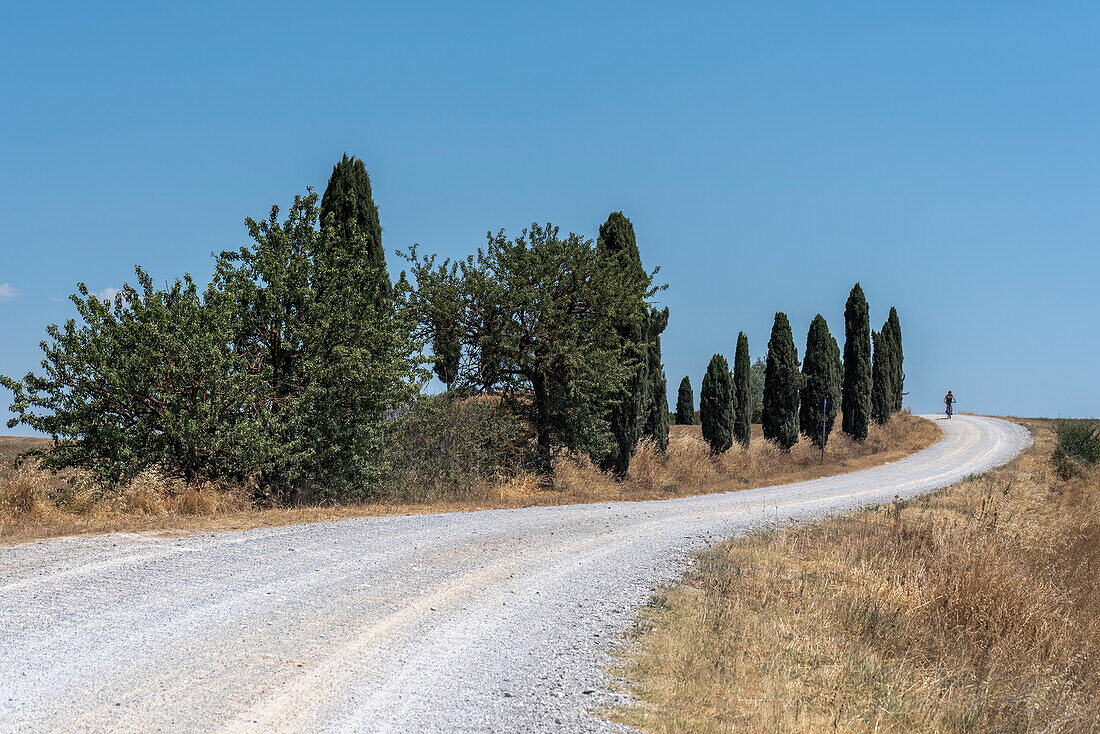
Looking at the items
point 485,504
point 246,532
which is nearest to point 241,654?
point 246,532

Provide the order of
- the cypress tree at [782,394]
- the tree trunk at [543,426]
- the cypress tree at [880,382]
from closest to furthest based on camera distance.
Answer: the tree trunk at [543,426] → the cypress tree at [782,394] → the cypress tree at [880,382]

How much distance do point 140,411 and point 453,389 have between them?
907 centimetres

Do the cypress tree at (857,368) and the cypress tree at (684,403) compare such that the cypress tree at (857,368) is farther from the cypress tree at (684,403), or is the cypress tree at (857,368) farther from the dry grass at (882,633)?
the dry grass at (882,633)

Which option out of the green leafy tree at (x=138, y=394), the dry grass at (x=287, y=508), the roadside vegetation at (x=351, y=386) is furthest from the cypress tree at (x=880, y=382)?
the green leafy tree at (x=138, y=394)

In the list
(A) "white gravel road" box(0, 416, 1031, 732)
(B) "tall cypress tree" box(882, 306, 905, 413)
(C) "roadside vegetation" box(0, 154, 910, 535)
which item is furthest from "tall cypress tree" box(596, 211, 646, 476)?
(B) "tall cypress tree" box(882, 306, 905, 413)

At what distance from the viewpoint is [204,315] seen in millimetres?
14438

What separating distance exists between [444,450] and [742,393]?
23.9 metres

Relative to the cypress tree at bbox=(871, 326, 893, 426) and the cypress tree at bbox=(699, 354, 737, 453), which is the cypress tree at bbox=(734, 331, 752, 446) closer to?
the cypress tree at bbox=(699, 354, 737, 453)

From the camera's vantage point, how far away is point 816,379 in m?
43.2

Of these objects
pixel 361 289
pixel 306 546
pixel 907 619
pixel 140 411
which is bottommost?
pixel 907 619

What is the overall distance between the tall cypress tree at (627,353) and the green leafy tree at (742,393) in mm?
14289

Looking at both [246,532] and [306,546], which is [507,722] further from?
[246,532]

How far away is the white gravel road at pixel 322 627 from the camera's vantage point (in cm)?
486

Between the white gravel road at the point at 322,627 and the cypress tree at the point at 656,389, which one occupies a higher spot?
the cypress tree at the point at 656,389
